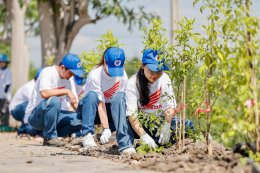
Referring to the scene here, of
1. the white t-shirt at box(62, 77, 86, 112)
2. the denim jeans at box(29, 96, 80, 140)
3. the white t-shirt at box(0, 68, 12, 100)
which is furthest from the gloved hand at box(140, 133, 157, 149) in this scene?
the white t-shirt at box(0, 68, 12, 100)

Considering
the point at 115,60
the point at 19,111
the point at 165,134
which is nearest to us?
the point at 165,134

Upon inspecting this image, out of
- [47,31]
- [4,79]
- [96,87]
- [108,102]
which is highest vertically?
[47,31]

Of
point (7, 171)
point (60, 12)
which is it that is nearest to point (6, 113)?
point (60, 12)

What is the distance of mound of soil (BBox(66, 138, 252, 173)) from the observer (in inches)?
265

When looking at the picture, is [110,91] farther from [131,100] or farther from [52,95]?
[131,100]

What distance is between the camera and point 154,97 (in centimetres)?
916

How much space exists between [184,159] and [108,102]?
3475 mm

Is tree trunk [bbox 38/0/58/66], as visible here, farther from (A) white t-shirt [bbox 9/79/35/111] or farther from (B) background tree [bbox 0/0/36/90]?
(A) white t-shirt [bbox 9/79/35/111]

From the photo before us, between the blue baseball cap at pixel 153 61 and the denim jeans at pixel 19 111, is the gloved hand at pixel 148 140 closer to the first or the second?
the blue baseball cap at pixel 153 61

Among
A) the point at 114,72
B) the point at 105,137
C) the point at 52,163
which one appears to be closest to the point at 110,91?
the point at 114,72

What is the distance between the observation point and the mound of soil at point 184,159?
6727 millimetres

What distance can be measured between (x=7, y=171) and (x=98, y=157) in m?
1.82

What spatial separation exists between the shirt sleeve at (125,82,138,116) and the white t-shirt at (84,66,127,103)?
4.32 ft

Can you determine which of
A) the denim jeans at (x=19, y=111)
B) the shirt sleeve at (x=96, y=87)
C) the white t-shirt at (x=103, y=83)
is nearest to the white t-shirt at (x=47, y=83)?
the white t-shirt at (x=103, y=83)
